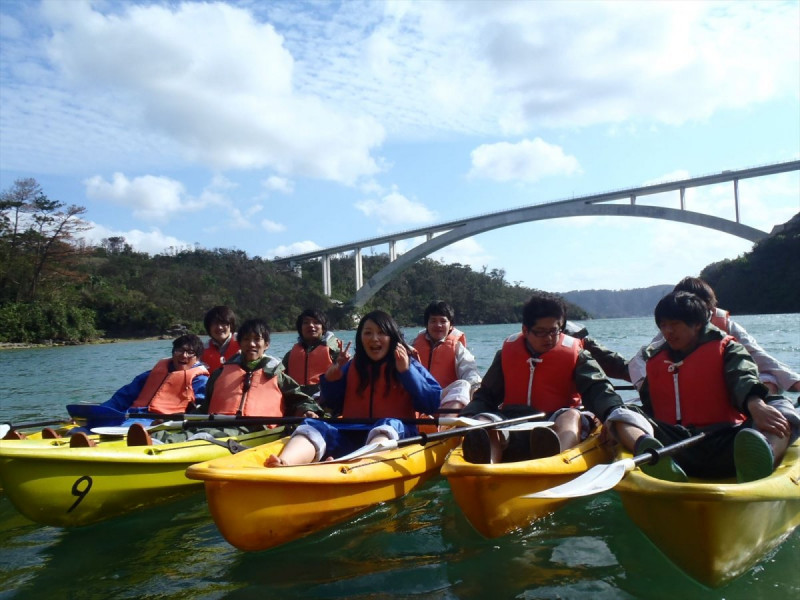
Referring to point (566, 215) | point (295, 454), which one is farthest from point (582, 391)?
point (566, 215)

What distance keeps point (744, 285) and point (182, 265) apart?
122 feet

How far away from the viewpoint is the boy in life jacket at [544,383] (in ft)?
10.2

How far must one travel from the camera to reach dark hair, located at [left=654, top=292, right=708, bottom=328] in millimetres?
2924

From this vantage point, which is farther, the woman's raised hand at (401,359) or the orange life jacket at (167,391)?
the orange life jacket at (167,391)

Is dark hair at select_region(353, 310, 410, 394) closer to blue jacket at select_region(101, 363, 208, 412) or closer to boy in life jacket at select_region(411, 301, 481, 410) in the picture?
boy in life jacket at select_region(411, 301, 481, 410)

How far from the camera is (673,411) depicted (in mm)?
3027

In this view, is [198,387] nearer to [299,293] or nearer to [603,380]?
[603,380]

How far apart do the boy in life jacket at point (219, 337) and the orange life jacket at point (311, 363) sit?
0.54 meters

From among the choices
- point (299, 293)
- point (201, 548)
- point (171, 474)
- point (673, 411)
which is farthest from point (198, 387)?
point (299, 293)

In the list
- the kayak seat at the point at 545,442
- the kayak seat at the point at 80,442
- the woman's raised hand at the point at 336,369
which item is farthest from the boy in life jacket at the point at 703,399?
the kayak seat at the point at 80,442

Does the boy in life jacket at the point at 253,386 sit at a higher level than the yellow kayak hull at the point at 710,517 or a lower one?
higher

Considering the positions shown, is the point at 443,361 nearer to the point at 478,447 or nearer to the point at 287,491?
the point at 478,447

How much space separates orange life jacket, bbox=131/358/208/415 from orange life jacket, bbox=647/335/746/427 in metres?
3.24

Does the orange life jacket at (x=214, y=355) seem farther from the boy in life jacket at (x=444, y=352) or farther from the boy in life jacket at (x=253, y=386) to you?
the boy in life jacket at (x=444, y=352)
